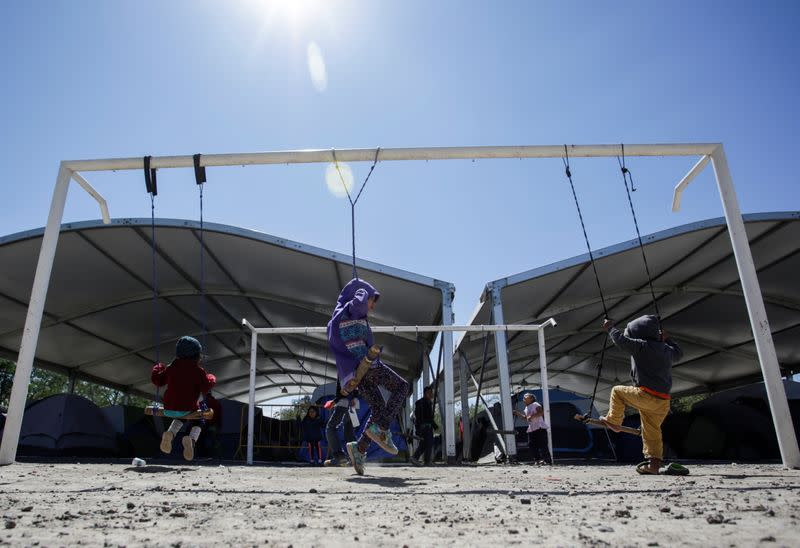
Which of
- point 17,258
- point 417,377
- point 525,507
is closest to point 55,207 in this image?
point 17,258

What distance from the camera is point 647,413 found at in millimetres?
5418

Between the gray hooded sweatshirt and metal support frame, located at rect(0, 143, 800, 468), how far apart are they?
117 cm

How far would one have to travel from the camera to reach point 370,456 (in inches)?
504

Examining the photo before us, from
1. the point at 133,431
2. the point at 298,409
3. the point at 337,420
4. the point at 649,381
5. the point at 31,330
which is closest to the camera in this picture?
the point at 649,381

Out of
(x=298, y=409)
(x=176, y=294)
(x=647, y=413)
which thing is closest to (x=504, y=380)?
(x=647, y=413)

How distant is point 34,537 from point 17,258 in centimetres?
1150

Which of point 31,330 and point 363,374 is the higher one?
point 31,330

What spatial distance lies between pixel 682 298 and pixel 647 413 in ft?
38.2

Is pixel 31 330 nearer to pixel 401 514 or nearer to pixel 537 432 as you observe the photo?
pixel 401 514

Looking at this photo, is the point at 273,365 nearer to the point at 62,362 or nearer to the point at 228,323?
the point at 228,323

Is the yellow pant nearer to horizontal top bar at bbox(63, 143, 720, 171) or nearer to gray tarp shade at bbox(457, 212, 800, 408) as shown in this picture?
horizontal top bar at bbox(63, 143, 720, 171)

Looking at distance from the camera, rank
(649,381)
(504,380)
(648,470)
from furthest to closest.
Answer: (504,380), (649,381), (648,470)

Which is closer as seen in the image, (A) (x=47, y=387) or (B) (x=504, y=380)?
(B) (x=504, y=380)

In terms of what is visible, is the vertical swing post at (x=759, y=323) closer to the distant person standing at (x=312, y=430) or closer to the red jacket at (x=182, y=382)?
the red jacket at (x=182, y=382)
